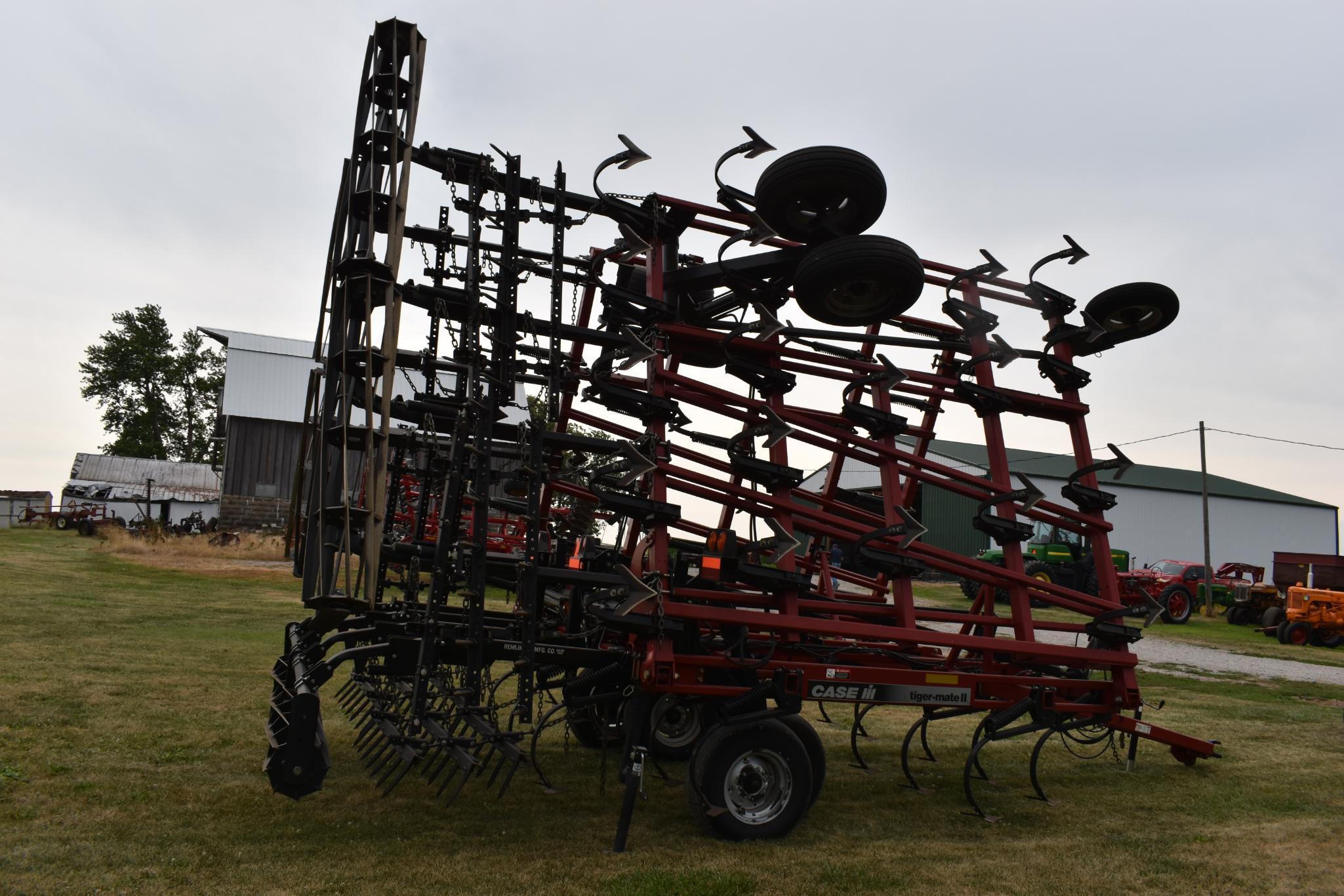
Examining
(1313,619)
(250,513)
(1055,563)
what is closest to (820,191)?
(1055,563)

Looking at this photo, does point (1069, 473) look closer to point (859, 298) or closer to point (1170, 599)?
point (1170, 599)

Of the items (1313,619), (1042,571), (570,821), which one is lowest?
(570,821)

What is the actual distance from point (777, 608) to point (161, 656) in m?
8.40

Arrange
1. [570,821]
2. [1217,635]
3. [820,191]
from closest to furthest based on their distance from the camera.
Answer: [570,821] < [820,191] < [1217,635]

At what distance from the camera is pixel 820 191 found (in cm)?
662

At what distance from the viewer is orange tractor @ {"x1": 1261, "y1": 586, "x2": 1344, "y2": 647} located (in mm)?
21906

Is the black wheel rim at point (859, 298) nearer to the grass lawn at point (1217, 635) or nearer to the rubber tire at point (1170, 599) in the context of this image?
the grass lawn at point (1217, 635)

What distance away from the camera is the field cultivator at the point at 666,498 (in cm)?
557

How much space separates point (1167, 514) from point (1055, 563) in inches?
757

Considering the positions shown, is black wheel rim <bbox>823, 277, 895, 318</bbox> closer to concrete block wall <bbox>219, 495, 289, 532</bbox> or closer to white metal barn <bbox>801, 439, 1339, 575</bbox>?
white metal barn <bbox>801, 439, 1339, 575</bbox>

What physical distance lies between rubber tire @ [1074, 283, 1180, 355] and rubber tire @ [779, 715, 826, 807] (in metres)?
3.87

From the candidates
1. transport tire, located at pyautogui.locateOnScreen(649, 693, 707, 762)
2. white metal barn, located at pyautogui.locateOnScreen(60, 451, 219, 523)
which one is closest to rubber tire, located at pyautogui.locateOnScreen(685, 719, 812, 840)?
transport tire, located at pyautogui.locateOnScreen(649, 693, 707, 762)

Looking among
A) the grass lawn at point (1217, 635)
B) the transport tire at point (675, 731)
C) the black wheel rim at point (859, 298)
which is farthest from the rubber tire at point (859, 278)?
the grass lawn at point (1217, 635)

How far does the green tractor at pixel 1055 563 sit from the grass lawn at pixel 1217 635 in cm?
86
